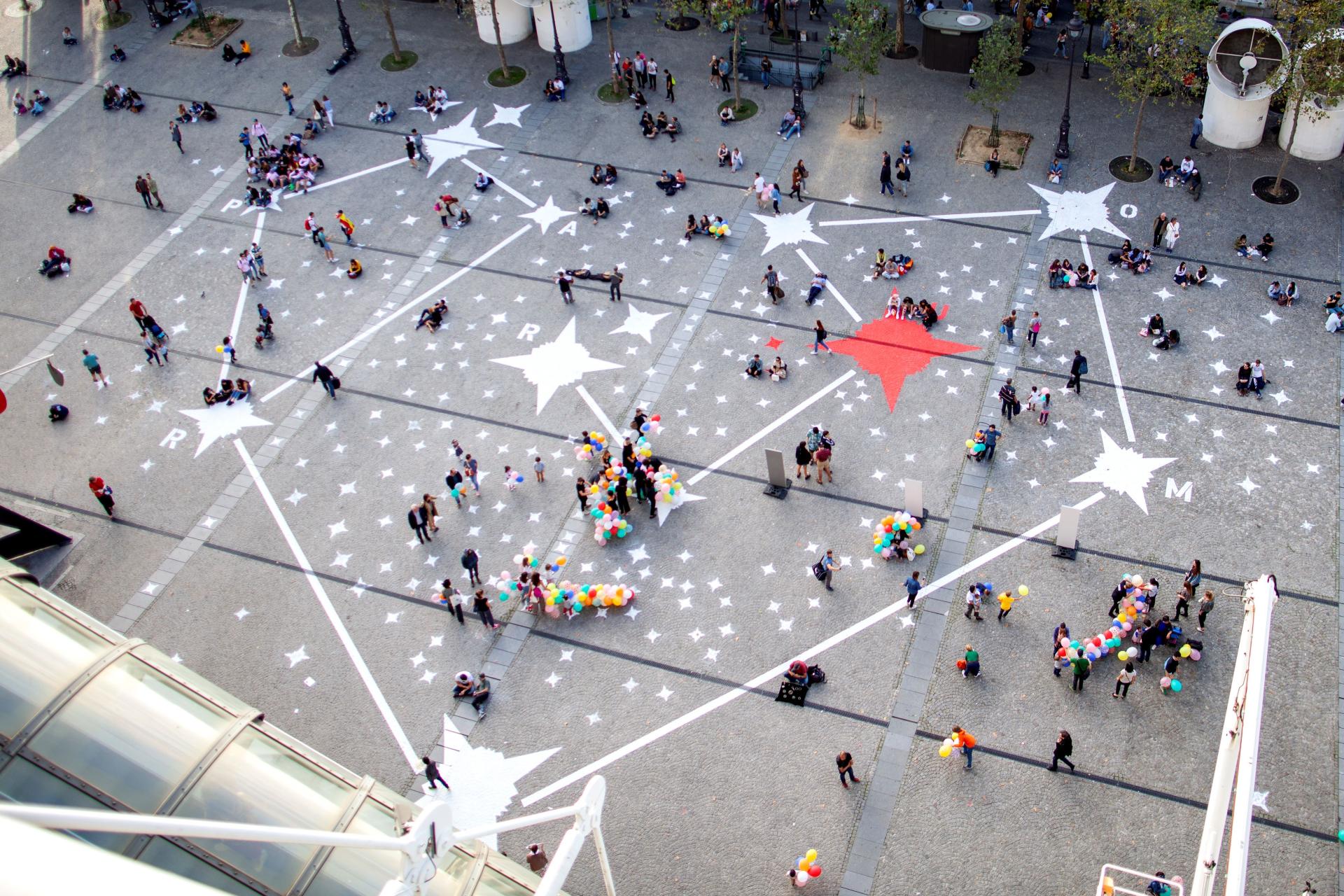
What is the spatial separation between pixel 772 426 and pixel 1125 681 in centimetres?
1160

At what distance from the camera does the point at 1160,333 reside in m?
33.5

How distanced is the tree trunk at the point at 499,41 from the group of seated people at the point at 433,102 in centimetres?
264

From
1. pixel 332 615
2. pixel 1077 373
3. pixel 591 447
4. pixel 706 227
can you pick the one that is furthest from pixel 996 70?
pixel 332 615

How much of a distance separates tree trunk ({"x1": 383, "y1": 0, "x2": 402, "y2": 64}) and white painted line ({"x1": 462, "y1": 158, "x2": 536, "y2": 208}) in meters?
8.53

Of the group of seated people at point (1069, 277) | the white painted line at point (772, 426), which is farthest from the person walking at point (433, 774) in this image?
the group of seated people at point (1069, 277)

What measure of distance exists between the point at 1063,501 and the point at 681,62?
2588 cm

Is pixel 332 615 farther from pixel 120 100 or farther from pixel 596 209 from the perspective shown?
pixel 120 100

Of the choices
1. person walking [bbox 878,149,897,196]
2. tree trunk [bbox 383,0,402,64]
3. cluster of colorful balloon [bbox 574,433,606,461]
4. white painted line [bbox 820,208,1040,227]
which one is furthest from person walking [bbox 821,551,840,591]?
tree trunk [bbox 383,0,402,64]

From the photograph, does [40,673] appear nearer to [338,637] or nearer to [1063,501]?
[338,637]

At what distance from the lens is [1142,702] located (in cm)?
2553

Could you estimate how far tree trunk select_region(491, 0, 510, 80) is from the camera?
4522cm

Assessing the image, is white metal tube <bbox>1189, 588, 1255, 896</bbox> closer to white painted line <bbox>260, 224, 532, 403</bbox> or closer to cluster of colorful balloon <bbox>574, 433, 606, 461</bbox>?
cluster of colorful balloon <bbox>574, 433, 606, 461</bbox>

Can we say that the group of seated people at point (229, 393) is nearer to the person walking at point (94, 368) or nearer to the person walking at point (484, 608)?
the person walking at point (94, 368)

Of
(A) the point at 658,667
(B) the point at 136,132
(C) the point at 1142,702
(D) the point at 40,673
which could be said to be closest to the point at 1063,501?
(C) the point at 1142,702
